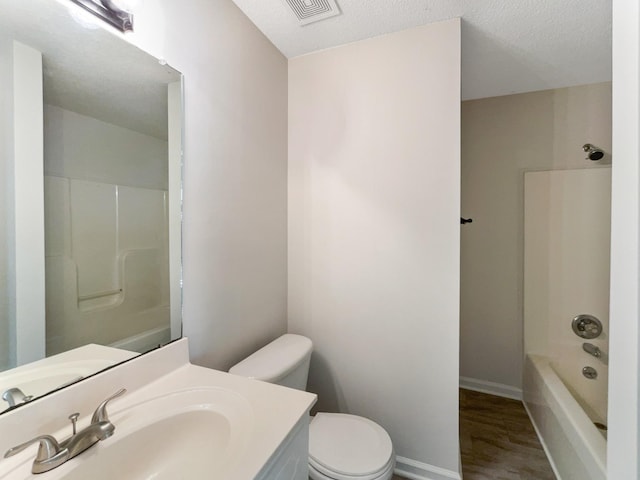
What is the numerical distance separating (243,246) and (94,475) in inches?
35.7

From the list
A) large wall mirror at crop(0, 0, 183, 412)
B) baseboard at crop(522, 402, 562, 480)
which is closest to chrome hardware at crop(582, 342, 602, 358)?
baseboard at crop(522, 402, 562, 480)

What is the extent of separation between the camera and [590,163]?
1948 millimetres

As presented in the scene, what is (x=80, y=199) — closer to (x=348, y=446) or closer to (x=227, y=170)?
(x=227, y=170)

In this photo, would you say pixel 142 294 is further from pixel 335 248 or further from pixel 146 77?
pixel 335 248

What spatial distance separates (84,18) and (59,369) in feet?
3.23

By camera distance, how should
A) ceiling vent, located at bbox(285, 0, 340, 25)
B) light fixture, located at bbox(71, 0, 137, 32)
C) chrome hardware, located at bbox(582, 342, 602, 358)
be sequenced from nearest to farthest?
light fixture, located at bbox(71, 0, 137, 32) < ceiling vent, located at bbox(285, 0, 340, 25) < chrome hardware, located at bbox(582, 342, 602, 358)

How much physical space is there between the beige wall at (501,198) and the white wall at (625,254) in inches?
59.2

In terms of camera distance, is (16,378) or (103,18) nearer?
(16,378)

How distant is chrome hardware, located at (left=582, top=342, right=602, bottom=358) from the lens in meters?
1.81

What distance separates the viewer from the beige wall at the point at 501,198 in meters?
2.06

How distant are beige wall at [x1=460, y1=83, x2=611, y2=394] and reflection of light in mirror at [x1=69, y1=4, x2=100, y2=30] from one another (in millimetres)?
2395

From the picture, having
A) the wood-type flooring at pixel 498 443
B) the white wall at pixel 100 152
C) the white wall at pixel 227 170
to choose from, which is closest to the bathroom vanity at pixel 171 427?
the white wall at pixel 227 170

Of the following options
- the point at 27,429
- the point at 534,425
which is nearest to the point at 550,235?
the point at 534,425

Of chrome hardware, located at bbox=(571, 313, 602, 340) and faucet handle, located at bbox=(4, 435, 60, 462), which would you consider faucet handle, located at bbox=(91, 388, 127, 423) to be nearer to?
faucet handle, located at bbox=(4, 435, 60, 462)
